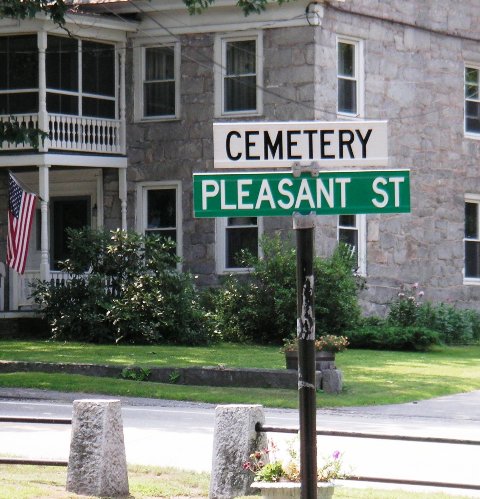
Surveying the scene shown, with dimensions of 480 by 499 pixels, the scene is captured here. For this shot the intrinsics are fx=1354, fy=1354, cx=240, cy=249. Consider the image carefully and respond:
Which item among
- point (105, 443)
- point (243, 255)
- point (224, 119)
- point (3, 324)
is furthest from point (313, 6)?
point (105, 443)

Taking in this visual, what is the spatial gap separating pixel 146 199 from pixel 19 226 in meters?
4.08

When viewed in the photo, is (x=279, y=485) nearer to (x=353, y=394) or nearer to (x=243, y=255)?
(x=353, y=394)

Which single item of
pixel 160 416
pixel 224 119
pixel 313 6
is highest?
pixel 313 6

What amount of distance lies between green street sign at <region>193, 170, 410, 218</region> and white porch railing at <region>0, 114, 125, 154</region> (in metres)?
21.3

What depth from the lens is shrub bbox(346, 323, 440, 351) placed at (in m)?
26.6

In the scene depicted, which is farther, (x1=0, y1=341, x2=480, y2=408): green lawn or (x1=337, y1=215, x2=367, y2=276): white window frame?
(x1=337, y1=215, x2=367, y2=276): white window frame

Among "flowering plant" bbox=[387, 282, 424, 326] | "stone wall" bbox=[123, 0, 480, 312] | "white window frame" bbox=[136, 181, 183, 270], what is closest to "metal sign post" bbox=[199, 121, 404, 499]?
"stone wall" bbox=[123, 0, 480, 312]

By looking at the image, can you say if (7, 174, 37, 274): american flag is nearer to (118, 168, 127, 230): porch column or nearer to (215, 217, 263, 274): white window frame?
(118, 168, 127, 230): porch column

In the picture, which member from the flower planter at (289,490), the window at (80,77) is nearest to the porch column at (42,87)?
the window at (80,77)

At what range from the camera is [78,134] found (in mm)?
28797

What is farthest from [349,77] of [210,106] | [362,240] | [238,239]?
[238,239]

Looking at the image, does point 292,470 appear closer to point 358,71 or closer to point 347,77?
point 347,77

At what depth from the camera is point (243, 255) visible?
28141 mm

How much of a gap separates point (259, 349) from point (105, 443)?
52.0 feet
